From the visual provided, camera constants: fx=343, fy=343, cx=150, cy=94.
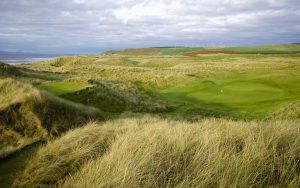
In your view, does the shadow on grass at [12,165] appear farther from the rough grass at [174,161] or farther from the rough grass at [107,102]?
the rough grass at [107,102]

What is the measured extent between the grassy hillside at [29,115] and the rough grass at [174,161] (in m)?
4.13

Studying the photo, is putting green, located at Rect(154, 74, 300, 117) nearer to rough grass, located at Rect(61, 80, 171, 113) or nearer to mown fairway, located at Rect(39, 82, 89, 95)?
rough grass, located at Rect(61, 80, 171, 113)

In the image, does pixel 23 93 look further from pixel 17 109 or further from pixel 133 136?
pixel 133 136

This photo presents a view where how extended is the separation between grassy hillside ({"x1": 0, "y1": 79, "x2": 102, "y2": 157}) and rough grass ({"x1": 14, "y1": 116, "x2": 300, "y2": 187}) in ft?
13.5

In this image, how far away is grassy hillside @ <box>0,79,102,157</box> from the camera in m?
9.60

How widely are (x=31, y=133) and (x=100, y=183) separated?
682 cm

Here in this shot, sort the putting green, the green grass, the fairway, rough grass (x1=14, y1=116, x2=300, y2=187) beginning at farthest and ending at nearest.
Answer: the putting green
the green grass
the fairway
rough grass (x1=14, y1=116, x2=300, y2=187)

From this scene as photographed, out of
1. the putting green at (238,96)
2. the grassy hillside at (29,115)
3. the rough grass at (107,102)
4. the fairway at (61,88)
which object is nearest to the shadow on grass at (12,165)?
the grassy hillside at (29,115)

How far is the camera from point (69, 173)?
4242mm

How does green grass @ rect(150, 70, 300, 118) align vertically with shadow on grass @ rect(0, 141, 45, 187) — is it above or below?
below

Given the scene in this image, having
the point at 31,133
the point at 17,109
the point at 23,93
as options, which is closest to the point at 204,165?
the point at 31,133

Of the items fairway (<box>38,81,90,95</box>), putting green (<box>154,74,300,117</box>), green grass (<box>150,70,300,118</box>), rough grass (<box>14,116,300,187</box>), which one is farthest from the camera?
putting green (<box>154,74,300,117</box>)

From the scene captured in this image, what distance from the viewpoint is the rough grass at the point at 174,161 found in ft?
12.5

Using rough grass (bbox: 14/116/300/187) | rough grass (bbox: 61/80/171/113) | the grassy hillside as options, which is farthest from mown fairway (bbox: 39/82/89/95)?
rough grass (bbox: 14/116/300/187)
